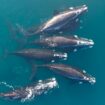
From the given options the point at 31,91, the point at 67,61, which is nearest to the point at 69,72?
the point at 67,61

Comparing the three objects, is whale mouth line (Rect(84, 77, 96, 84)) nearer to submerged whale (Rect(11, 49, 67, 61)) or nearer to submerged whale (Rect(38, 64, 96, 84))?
submerged whale (Rect(38, 64, 96, 84))

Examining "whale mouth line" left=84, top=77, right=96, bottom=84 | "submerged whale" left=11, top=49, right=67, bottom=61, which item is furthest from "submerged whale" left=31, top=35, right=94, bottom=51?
"whale mouth line" left=84, top=77, right=96, bottom=84

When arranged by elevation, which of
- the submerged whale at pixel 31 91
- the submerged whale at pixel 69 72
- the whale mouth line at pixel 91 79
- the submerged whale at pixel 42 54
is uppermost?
the submerged whale at pixel 42 54

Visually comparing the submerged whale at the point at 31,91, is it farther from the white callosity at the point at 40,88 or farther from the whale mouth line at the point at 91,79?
the whale mouth line at the point at 91,79

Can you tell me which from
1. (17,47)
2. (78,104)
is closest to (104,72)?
(78,104)

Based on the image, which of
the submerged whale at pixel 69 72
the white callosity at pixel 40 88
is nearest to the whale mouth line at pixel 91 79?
the submerged whale at pixel 69 72

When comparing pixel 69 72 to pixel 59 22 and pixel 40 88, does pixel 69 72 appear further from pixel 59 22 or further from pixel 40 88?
pixel 59 22

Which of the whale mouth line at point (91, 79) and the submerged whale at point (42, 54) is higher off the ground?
the submerged whale at point (42, 54)
